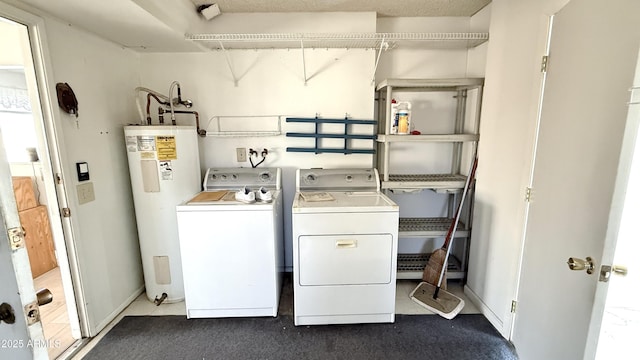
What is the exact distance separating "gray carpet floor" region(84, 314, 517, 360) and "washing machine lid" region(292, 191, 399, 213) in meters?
0.92

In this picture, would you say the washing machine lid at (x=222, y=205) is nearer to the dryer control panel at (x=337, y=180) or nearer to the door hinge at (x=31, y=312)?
the dryer control panel at (x=337, y=180)

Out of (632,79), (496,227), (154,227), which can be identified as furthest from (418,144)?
(154,227)

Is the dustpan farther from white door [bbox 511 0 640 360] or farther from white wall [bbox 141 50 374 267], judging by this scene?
white wall [bbox 141 50 374 267]

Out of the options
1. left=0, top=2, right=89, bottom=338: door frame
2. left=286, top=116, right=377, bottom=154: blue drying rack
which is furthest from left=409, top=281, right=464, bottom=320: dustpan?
left=0, top=2, right=89, bottom=338: door frame

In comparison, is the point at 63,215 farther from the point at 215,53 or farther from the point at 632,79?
the point at 632,79

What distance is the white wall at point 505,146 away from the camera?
163 centimetres

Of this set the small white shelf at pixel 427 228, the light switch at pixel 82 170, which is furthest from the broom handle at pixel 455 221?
the light switch at pixel 82 170

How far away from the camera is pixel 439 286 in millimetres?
2361

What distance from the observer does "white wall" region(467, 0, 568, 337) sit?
→ 5.36ft

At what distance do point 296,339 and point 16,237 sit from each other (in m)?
1.71

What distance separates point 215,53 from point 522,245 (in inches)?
113

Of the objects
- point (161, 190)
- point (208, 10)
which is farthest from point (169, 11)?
point (161, 190)

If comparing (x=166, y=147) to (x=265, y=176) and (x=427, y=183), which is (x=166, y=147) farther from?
(x=427, y=183)

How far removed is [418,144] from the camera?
2707mm
